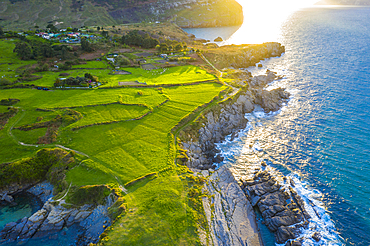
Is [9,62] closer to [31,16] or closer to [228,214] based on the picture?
[228,214]

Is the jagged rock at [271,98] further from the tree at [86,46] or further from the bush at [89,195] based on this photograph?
the tree at [86,46]

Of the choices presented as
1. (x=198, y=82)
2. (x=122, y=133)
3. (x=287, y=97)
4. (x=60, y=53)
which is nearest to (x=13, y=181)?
(x=122, y=133)

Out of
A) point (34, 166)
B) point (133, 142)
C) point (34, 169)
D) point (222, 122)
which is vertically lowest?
point (34, 169)

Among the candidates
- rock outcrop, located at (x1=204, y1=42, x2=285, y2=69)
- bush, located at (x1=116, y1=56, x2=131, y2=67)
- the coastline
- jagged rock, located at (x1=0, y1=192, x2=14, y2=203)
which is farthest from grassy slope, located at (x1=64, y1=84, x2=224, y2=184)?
rock outcrop, located at (x1=204, y1=42, x2=285, y2=69)

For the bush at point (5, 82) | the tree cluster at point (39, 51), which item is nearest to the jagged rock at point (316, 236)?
the bush at point (5, 82)

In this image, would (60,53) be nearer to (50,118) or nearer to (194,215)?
(50,118)

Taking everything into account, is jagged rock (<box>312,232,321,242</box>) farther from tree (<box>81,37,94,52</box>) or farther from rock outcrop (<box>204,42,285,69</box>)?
tree (<box>81,37,94,52</box>)

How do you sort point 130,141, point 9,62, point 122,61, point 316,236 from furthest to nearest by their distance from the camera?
point 122,61 → point 9,62 → point 130,141 → point 316,236

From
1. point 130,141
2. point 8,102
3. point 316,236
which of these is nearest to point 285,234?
point 316,236
